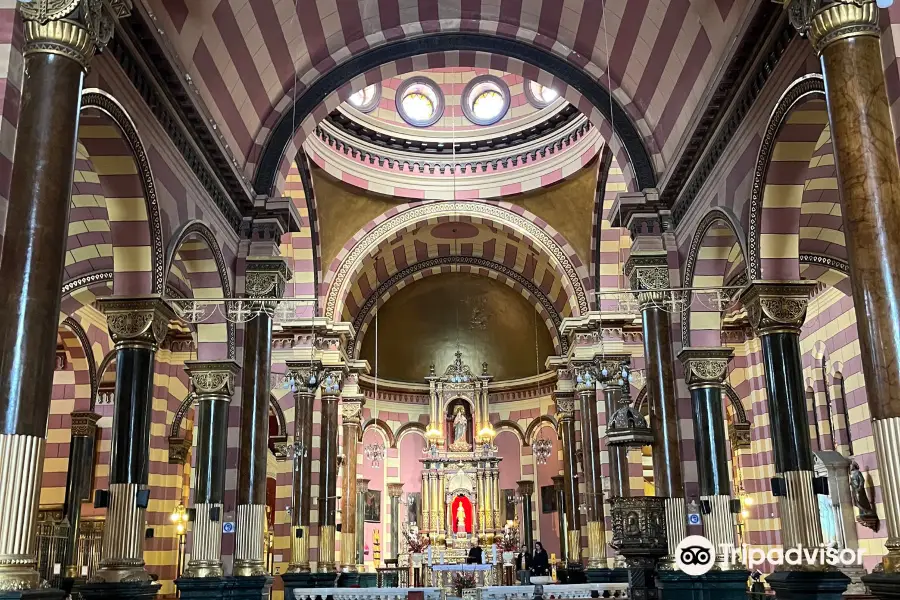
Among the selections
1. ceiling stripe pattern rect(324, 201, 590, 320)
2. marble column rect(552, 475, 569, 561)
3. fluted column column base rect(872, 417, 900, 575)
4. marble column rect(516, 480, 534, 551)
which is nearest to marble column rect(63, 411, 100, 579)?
ceiling stripe pattern rect(324, 201, 590, 320)

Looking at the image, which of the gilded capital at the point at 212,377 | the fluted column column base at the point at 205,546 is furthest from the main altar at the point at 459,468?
the gilded capital at the point at 212,377

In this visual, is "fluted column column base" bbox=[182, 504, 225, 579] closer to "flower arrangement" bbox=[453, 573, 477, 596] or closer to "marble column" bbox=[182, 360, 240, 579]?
"marble column" bbox=[182, 360, 240, 579]

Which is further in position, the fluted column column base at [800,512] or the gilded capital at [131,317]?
the gilded capital at [131,317]

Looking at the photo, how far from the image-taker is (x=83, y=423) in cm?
1756

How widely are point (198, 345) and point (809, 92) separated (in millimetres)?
8874

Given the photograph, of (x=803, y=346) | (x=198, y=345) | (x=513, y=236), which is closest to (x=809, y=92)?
(x=198, y=345)

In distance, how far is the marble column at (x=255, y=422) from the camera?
11.8 meters

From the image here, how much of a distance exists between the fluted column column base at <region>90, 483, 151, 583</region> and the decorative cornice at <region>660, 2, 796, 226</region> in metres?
8.33

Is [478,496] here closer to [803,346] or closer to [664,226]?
[803,346]

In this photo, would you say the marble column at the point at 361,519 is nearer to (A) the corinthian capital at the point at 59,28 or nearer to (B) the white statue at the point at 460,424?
(B) the white statue at the point at 460,424

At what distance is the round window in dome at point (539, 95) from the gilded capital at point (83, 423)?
13.7m

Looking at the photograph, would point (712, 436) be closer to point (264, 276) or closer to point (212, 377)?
point (264, 276)

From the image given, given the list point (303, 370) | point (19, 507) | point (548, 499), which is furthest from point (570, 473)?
point (19, 507)

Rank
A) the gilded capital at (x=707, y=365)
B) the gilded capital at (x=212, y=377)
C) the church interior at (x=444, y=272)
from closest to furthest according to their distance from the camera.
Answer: the church interior at (x=444, y=272)
the gilded capital at (x=707, y=365)
the gilded capital at (x=212, y=377)
